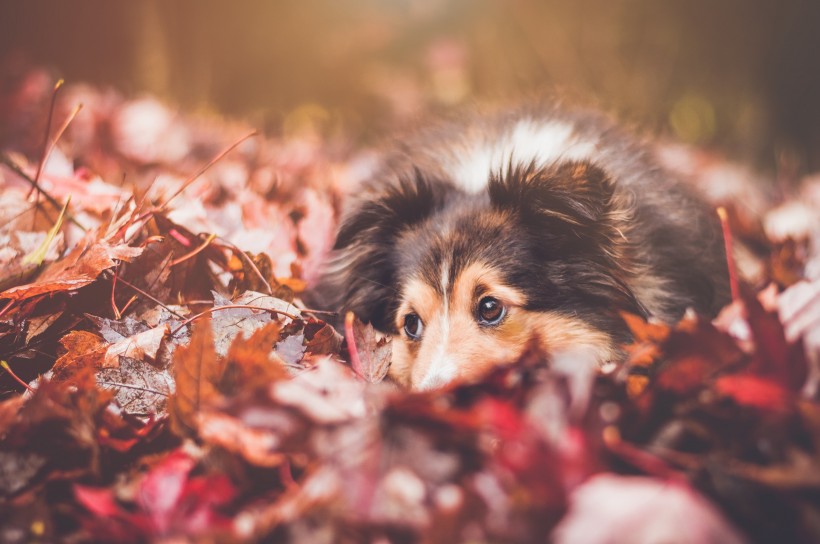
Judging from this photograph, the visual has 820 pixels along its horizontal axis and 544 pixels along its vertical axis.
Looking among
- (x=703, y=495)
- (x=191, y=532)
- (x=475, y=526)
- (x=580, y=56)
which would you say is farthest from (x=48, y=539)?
(x=580, y=56)

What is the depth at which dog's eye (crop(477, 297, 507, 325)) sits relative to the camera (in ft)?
7.07

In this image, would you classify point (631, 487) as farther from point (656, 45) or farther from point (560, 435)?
point (656, 45)

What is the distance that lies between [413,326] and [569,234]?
68 centimetres

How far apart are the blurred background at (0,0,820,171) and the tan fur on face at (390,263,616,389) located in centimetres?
451

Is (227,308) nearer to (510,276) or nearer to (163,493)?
(163,493)

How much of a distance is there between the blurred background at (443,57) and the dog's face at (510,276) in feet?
14.3

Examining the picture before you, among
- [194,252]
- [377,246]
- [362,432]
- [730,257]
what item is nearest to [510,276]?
[377,246]

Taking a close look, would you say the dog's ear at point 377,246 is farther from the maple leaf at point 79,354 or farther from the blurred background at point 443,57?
the blurred background at point 443,57

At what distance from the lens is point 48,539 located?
3.40 ft

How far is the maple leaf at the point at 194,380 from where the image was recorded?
1193mm

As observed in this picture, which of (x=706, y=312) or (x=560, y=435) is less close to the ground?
(x=560, y=435)

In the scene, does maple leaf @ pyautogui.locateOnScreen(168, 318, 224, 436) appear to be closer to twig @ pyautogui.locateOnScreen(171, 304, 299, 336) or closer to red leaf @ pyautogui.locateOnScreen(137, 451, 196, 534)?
red leaf @ pyautogui.locateOnScreen(137, 451, 196, 534)

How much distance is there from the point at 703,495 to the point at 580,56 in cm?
760

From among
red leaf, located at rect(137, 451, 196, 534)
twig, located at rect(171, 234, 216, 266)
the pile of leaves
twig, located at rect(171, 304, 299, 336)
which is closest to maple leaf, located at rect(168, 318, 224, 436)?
the pile of leaves
